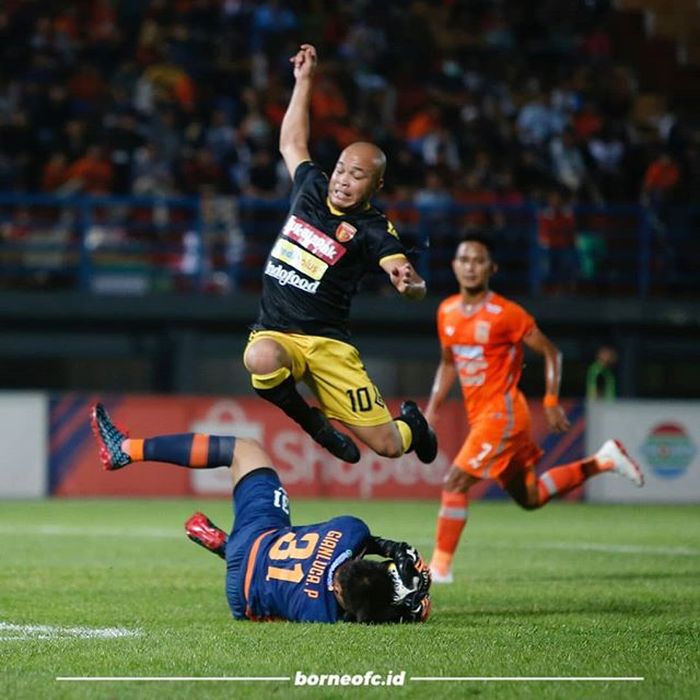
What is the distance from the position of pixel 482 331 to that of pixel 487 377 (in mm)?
341

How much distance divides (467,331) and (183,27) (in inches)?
529

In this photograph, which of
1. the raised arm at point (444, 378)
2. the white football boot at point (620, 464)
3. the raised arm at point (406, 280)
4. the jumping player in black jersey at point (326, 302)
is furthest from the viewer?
the white football boot at point (620, 464)

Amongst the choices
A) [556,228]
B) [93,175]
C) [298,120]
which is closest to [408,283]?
[298,120]

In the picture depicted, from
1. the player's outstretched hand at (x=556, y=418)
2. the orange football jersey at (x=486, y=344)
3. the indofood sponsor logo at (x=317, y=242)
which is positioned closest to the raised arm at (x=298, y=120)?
the indofood sponsor logo at (x=317, y=242)

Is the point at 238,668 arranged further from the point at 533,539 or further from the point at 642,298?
the point at 642,298

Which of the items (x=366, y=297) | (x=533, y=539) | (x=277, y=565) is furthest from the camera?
(x=366, y=297)

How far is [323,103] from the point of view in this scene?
2319 centimetres

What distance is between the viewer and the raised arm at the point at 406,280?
8.43 metres

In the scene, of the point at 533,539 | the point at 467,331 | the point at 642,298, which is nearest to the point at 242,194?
the point at 642,298

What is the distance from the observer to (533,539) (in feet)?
48.8

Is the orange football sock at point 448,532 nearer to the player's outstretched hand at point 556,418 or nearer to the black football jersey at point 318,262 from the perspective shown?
the player's outstretched hand at point 556,418

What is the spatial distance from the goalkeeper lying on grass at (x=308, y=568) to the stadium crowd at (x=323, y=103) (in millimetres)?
13428

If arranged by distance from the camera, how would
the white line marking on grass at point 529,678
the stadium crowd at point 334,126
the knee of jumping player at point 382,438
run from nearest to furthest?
the white line marking on grass at point 529,678, the knee of jumping player at point 382,438, the stadium crowd at point 334,126

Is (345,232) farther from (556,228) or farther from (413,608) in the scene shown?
(556,228)
